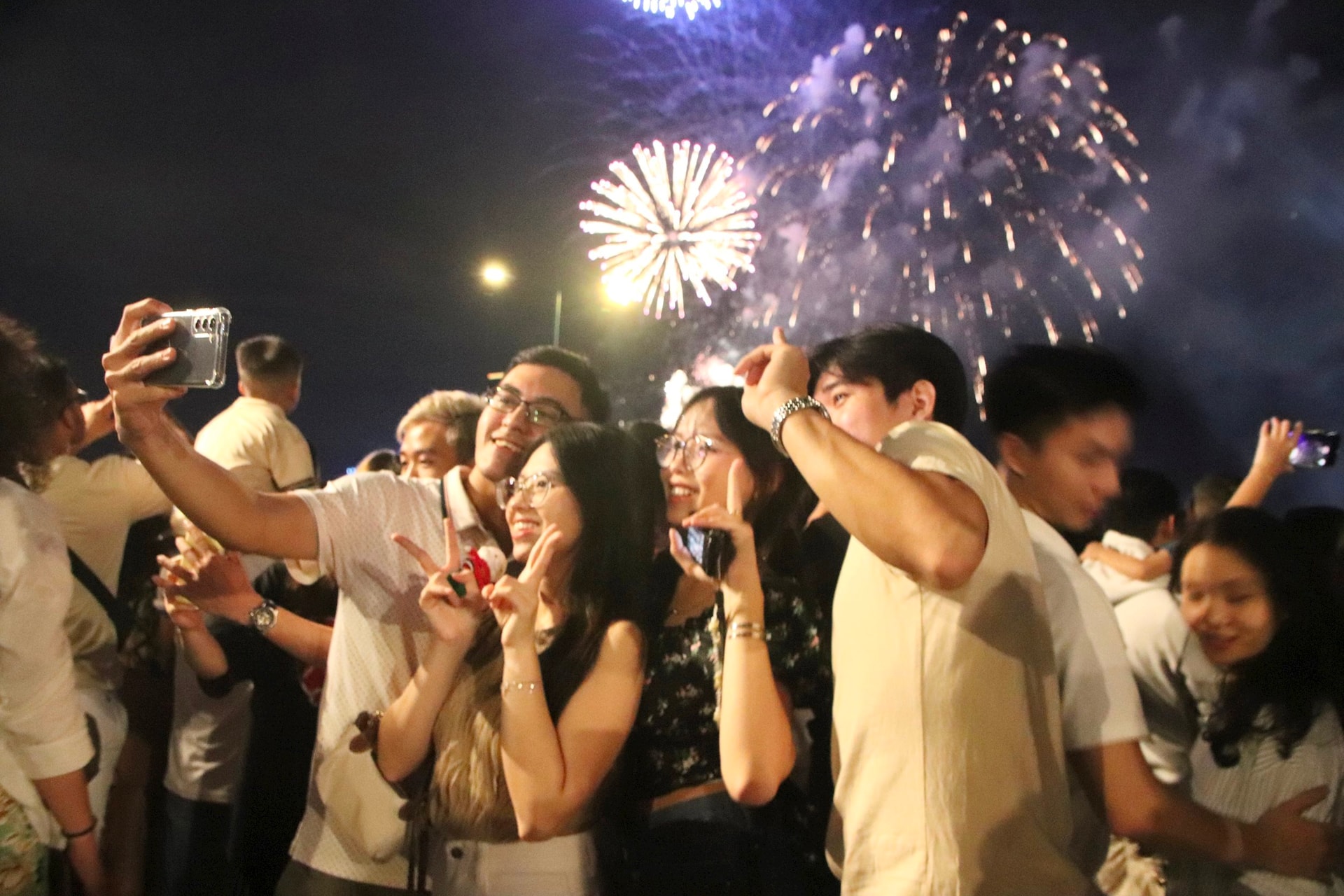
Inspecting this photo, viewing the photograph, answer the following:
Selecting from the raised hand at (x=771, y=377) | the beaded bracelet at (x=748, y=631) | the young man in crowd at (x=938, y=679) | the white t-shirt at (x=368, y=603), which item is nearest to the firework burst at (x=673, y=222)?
the white t-shirt at (x=368, y=603)

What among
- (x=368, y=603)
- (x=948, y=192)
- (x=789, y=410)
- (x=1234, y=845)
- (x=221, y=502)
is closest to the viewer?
(x=789, y=410)

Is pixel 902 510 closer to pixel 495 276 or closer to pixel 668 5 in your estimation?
pixel 668 5

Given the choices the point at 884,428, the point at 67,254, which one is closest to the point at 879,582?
the point at 884,428

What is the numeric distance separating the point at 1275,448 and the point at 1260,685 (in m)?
1.81

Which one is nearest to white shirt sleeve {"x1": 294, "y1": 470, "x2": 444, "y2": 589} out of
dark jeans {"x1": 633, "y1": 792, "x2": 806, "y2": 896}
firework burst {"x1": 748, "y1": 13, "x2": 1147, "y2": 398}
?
dark jeans {"x1": 633, "y1": 792, "x2": 806, "y2": 896}

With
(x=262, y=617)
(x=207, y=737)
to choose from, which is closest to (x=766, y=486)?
(x=262, y=617)

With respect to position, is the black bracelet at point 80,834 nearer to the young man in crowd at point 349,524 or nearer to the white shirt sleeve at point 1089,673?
the young man in crowd at point 349,524

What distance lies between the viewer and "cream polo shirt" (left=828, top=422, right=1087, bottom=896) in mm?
1488

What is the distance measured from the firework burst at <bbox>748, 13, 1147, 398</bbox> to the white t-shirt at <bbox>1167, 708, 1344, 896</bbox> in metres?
10.0

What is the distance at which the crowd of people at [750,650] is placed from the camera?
60.9 inches

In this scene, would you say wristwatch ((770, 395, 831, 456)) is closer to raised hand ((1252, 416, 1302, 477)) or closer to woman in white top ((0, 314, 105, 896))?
woman in white top ((0, 314, 105, 896))

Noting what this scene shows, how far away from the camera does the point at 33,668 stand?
2.06 m

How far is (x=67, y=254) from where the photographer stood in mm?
8609

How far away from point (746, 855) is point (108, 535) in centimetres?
290
